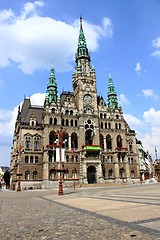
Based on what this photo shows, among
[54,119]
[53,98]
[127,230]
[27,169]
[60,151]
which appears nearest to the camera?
[127,230]

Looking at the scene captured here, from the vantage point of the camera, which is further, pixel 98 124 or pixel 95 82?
pixel 95 82

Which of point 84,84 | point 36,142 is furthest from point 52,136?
point 84,84

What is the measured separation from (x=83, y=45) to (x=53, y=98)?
2402 cm

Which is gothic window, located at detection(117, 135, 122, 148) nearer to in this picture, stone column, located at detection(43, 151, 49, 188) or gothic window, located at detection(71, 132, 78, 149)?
gothic window, located at detection(71, 132, 78, 149)

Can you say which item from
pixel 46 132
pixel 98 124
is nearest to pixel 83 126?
pixel 98 124

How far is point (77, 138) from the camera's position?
2501 inches

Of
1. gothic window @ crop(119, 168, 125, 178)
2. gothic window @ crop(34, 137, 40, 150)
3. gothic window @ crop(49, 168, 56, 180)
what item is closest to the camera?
gothic window @ crop(49, 168, 56, 180)

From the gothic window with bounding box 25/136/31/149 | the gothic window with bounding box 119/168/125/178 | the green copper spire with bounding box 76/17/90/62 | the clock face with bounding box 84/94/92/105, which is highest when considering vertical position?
the green copper spire with bounding box 76/17/90/62

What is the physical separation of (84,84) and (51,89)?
10250 mm

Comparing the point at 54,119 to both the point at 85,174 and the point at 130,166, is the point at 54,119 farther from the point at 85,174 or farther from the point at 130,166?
the point at 130,166

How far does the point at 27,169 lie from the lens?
5709cm

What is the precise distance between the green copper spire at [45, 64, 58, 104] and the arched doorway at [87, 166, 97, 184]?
21.9 metres

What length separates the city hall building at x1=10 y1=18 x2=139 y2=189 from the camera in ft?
191

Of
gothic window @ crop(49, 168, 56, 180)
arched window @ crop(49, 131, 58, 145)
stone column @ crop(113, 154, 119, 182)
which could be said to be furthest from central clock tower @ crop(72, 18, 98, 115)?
gothic window @ crop(49, 168, 56, 180)
